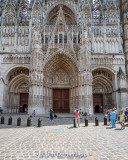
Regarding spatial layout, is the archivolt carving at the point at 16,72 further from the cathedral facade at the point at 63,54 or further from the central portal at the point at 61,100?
the central portal at the point at 61,100

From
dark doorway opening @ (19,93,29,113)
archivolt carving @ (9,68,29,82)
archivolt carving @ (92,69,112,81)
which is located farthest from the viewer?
dark doorway opening @ (19,93,29,113)

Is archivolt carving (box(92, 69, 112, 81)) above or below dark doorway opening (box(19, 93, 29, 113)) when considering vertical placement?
above

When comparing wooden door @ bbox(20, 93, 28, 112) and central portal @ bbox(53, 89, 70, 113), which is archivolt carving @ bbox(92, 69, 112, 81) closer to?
central portal @ bbox(53, 89, 70, 113)

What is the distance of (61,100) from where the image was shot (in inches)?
1021

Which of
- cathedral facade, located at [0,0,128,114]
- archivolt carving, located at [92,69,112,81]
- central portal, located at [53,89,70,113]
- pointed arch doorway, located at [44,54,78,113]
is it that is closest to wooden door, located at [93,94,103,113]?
cathedral facade, located at [0,0,128,114]

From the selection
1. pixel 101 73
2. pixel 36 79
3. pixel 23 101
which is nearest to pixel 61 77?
pixel 36 79

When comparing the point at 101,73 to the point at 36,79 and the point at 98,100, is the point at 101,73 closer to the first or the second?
the point at 98,100

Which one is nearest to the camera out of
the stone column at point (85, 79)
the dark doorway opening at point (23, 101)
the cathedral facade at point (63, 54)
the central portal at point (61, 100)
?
the stone column at point (85, 79)

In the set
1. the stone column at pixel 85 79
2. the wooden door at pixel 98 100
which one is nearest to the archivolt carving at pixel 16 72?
the stone column at pixel 85 79

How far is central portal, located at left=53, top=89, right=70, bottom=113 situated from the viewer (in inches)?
1001

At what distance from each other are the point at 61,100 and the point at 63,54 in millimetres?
8919

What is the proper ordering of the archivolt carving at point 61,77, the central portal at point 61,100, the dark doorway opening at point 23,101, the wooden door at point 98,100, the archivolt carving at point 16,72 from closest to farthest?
the central portal at point 61,100 < the archivolt carving at point 61,77 < the archivolt carving at point 16,72 < the dark doorway opening at point 23,101 < the wooden door at point 98,100

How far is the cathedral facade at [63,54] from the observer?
22578mm

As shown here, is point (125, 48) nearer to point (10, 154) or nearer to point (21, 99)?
point (21, 99)
